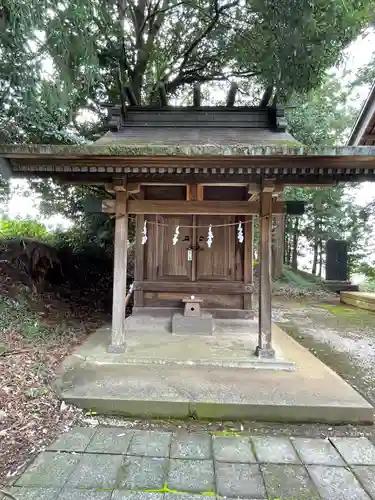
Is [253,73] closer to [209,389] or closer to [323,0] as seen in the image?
[323,0]

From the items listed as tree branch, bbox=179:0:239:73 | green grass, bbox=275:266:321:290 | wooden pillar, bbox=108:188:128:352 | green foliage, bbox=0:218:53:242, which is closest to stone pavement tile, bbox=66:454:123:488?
wooden pillar, bbox=108:188:128:352

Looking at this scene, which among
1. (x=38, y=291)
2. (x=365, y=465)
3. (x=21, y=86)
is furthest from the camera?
(x=38, y=291)

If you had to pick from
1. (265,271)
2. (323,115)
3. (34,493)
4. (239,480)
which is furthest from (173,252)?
(323,115)

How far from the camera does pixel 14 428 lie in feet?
7.58

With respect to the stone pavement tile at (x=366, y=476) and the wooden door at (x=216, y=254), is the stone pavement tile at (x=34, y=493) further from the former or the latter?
the wooden door at (x=216, y=254)

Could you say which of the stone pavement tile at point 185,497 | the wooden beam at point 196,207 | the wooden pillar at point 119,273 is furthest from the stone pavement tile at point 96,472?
the wooden beam at point 196,207

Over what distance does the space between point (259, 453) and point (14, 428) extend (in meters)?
1.83

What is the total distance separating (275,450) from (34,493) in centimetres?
159

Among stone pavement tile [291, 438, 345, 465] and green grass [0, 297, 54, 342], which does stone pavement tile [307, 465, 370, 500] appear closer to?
stone pavement tile [291, 438, 345, 465]

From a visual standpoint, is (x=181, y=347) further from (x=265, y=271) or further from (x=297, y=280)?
(x=297, y=280)

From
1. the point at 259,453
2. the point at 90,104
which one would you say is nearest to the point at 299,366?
the point at 259,453

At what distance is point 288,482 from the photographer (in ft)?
6.23

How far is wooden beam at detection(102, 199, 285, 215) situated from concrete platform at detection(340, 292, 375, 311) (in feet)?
19.4

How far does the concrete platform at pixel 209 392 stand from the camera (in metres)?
2.63
